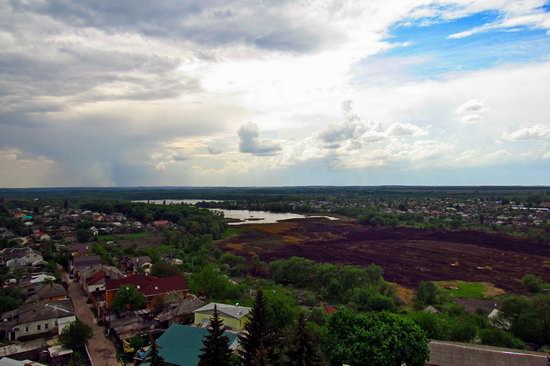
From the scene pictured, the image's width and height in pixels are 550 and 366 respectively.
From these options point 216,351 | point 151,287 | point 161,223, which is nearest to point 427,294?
point 151,287

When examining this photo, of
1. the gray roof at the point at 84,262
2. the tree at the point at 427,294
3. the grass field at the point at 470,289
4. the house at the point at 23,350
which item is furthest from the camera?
the gray roof at the point at 84,262

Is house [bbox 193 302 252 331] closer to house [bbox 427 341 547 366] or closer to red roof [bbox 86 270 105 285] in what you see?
house [bbox 427 341 547 366]

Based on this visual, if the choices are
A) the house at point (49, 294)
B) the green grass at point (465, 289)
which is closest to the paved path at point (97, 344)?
the house at point (49, 294)

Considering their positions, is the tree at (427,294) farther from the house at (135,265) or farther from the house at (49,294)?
the house at (49,294)

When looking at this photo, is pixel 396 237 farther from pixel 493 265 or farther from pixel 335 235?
pixel 493 265

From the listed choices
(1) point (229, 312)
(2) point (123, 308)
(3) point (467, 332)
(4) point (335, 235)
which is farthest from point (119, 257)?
(4) point (335, 235)

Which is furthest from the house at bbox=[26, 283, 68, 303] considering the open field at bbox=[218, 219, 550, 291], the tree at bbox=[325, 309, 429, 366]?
the open field at bbox=[218, 219, 550, 291]
